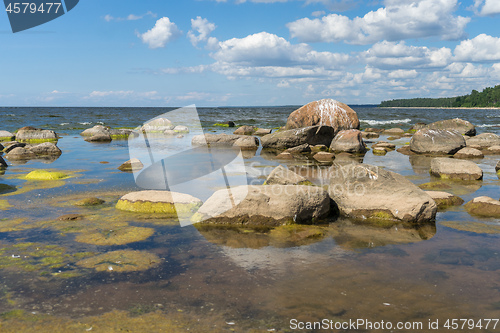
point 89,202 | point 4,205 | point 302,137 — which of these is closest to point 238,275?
point 89,202

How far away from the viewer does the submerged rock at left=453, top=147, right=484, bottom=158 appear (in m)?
13.7

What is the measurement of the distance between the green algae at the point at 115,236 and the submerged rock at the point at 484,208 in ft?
16.9

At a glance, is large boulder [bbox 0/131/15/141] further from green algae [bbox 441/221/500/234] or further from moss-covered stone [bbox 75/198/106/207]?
green algae [bbox 441/221/500/234]

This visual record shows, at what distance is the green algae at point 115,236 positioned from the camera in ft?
16.4

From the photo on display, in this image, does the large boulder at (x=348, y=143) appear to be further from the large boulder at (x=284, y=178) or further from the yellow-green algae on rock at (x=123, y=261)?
the yellow-green algae on rock at (x=123, y=261)

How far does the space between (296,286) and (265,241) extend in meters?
1.36

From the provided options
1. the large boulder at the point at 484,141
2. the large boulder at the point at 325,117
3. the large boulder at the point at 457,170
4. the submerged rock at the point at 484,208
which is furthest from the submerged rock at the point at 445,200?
the large boulder at the point at 325,117

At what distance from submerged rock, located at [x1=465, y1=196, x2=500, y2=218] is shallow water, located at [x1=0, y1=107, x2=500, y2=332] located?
1.34ft

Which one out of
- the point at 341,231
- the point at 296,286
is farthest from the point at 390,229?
the point at 296,286

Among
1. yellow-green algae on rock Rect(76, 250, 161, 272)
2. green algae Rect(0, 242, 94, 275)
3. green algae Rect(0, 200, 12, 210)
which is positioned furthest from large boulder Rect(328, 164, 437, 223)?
green algae Rect(0, 200, 12, 210)

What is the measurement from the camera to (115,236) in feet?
17.0

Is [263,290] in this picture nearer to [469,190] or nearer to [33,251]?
[33,251]

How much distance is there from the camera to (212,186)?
8.47 metres

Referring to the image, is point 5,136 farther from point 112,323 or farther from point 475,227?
point 475,227
